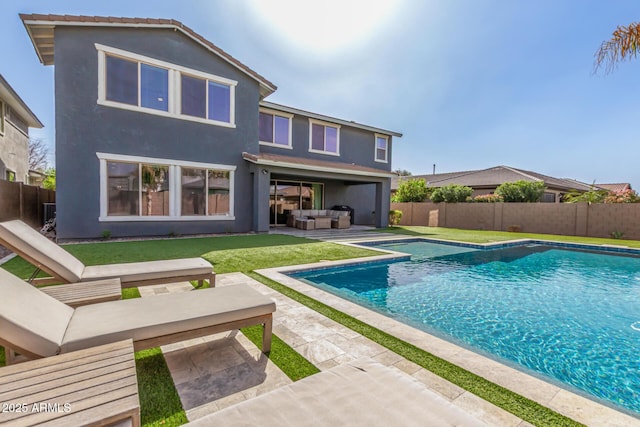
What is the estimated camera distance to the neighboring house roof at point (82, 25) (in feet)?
31.8

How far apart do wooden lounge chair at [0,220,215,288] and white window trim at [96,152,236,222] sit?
23.6 ft

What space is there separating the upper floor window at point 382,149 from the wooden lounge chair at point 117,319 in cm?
1821

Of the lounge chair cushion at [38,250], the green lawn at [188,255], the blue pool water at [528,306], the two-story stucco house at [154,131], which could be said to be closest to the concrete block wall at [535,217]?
the blue pool water at [528,306]

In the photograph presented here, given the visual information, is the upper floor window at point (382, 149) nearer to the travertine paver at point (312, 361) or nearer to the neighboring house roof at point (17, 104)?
the travertine paver at point (312, 361)

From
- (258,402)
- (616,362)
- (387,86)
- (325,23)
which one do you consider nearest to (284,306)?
(258,402)

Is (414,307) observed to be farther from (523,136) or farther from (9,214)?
(523,136)

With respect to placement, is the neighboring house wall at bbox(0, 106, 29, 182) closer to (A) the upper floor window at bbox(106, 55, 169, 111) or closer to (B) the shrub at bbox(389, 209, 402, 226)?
(A) the upper floor window at bbox(106, 55, 169, 111)

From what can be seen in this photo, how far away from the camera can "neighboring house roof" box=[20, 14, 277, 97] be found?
9.70m

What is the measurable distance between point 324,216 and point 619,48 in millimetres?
13208

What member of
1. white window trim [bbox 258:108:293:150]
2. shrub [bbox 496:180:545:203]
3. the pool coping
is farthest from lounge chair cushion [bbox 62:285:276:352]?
shrub [bbox 496:180:545:203]

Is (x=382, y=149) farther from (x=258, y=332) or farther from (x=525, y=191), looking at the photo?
(x=258, y=332)

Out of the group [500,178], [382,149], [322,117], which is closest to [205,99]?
[322,117]

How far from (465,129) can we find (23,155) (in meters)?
32.2

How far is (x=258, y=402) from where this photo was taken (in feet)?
5.62
